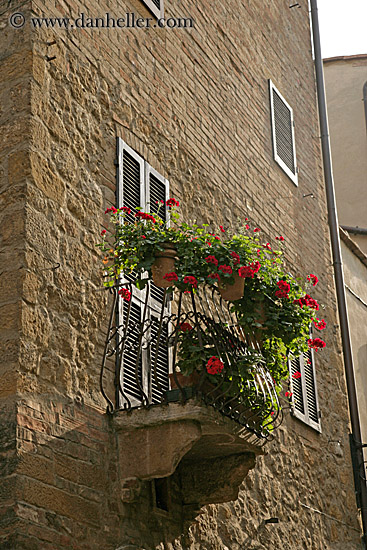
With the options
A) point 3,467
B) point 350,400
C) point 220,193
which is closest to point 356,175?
point 350,400

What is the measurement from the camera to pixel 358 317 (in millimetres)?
13672

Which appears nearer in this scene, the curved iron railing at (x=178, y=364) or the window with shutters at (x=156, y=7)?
the curved iron railing at (x=178, y=364)

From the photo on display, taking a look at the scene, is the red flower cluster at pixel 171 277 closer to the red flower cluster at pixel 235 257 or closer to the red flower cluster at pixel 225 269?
the red flower cluster at pixel 225 269

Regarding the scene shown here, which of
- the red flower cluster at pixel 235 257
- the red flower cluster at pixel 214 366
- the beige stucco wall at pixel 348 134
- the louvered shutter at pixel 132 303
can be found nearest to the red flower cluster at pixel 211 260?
the red flower cluster at pixel 235 257

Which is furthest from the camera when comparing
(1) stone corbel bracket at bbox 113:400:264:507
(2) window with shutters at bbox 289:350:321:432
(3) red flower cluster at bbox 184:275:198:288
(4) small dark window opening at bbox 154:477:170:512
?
(2) window with shutters at bbox 289:350:321:432

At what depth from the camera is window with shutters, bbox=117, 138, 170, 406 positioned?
745 cm

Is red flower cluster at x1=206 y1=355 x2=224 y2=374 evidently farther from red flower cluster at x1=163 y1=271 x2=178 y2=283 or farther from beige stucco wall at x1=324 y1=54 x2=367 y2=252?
beige stucco wall at x1=324 y1=54 x2=367 y2=252

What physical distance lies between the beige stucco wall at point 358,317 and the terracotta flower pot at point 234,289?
554 centimetres

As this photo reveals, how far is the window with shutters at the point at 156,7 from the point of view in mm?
9422

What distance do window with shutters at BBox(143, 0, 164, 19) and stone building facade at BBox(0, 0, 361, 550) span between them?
123 millimetres

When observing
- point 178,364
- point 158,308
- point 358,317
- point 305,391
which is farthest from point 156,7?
point 358,317

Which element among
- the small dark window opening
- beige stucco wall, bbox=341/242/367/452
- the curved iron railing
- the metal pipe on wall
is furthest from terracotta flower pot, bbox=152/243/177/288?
beige stucco wall, bbox=341/242/367/452

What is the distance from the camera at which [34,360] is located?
6.59 m

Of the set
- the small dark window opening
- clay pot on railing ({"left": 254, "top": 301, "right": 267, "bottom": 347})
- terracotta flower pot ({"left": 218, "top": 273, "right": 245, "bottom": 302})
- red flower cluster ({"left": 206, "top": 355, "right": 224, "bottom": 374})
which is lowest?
the small dark window opening
